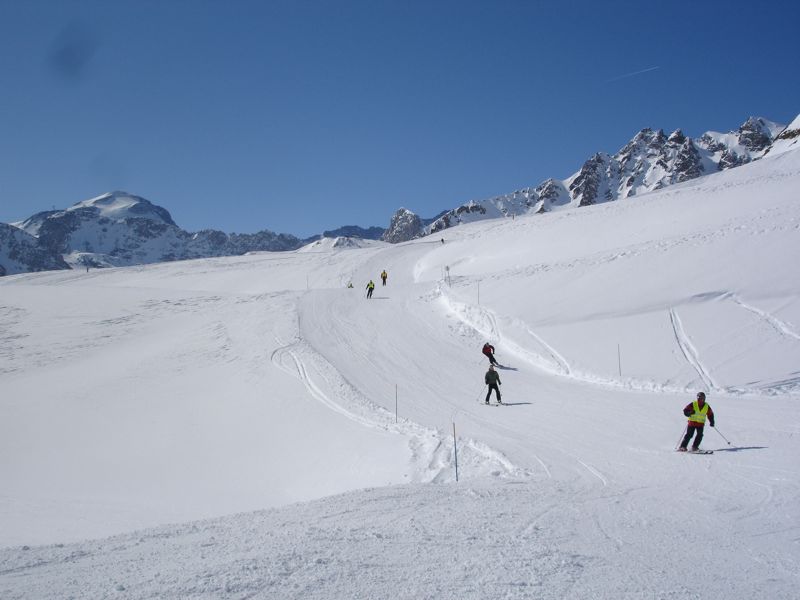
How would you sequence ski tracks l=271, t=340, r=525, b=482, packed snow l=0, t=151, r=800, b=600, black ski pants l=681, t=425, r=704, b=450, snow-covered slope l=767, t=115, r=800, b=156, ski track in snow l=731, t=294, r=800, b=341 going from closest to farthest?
packed snow l=0, t=151, r=800, b=600 → ski tracks l=271, t=340, r=525, b=482 → black ski pants l=681, t=425, r=704, b=450 → ski track in snow l=731, t=294, r=800, b=341 → snow-covered slope l=767, t=115, r=800, b=156

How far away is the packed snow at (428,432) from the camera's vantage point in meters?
5.96

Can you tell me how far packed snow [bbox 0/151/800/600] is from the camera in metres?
5.96

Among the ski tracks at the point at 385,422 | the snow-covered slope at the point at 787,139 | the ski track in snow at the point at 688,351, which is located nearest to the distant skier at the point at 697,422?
the ski tracks at the point at 385,422

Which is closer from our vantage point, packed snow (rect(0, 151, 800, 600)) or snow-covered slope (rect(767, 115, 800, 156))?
packed snow (rect(0, 151, 800, 600))

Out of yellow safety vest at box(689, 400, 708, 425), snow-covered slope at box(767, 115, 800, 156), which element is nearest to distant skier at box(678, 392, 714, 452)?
yellow safety vest at box(689, 400, 708, 425)

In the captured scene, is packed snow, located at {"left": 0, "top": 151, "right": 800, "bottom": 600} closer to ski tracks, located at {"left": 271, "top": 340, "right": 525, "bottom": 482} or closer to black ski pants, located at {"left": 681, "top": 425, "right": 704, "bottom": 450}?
ski tracks, located at {"left": 271, "top": 340, "right": 525, "bottom": 482}

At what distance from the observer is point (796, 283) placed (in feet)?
74.4

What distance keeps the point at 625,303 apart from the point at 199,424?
742 inches

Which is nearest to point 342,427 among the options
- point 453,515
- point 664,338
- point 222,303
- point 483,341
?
point 453,515

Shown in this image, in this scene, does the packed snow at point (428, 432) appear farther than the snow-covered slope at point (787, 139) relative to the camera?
No

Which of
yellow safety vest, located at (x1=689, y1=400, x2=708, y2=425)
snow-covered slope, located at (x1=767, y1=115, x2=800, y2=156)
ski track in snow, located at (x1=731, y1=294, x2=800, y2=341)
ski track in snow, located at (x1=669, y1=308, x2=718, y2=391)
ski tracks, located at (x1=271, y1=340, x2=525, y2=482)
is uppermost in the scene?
snow-covered slope, located at (x1=767, y1=115, x2=800, y2=156)

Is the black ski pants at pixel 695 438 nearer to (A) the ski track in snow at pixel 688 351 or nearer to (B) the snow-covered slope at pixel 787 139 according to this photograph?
(A) the ski track in snow at pixel 688 351

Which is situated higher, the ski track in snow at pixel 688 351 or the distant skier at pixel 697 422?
the ski track in snow at pixel 688 351

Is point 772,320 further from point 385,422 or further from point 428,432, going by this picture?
point 385,422
